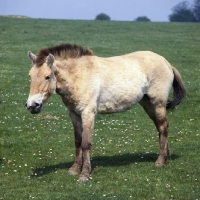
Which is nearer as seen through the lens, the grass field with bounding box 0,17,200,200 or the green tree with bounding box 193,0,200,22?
the grass field with bounding box 0,17,200,200

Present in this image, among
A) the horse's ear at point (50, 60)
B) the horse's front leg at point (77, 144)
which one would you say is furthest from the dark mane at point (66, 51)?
the horse's front leg at point (77, 144)

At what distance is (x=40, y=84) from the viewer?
9.64 metres

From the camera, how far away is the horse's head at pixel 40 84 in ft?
31.0

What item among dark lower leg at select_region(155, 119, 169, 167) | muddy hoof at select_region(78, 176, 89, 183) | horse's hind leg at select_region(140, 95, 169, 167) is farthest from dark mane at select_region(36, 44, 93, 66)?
muddy hoof at select_region(78, 176, 89, 183)

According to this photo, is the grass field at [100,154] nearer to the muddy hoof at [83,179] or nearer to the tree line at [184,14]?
the muddy hoof at [83,179]

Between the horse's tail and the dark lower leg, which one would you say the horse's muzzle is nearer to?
the dark lower leg

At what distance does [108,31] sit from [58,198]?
43.3 m

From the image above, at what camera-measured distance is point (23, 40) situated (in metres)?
39.2

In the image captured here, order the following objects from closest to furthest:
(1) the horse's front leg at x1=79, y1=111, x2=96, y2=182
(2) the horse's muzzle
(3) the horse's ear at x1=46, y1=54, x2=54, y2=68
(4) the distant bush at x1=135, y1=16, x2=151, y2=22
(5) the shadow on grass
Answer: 1. (2) the horse's muzzle
2. (3) the horse's ear at x1=46, y1=54, x2=54, y2=68
3. (1) the horse's front leg at x1=79, y1=111, x2=96, y2=182
4. (5) the shadow on grass
5. (4) the distant bush at x1=135, y1=16, x2=151, y2=22

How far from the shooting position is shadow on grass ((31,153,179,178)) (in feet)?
34.7

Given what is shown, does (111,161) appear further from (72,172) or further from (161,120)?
(161,120)

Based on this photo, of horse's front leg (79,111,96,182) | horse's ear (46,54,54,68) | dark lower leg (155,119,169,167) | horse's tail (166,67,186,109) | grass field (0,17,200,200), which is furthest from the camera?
horse's tail (166,67,186,109)

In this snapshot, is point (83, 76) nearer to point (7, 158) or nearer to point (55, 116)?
point (7, 158)

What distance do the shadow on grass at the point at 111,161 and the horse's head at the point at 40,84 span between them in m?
1.52
